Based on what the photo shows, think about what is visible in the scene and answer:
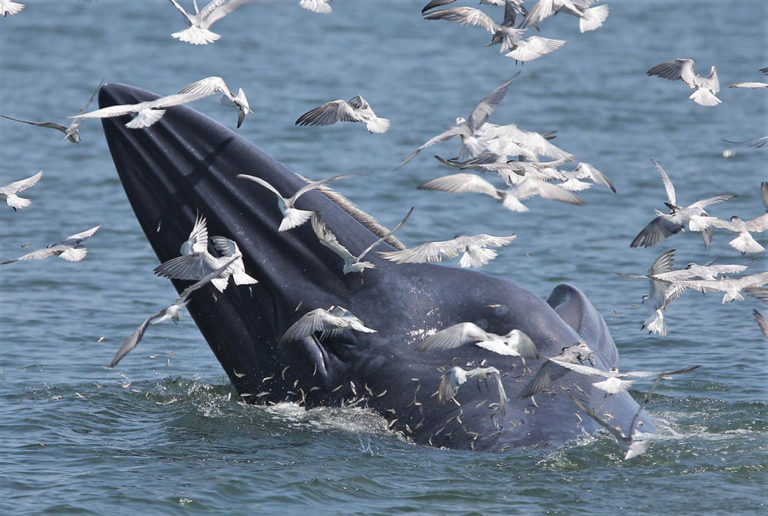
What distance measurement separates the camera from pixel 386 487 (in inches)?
307

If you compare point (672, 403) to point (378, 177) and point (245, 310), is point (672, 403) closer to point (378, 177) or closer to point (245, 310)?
point (245, 310)

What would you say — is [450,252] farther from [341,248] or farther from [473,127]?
[341,248]

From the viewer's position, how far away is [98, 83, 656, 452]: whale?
8.05 m

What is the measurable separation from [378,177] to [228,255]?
12075 millimetres

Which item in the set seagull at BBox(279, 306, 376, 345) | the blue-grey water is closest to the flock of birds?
seagull at BBox(279, 306, 376, 345)

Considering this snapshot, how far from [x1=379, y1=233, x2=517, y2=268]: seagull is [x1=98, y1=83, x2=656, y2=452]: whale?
70 millimetres

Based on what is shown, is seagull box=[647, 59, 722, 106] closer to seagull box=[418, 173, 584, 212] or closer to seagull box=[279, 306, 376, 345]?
seagull box=[418, 173, 584, 212]

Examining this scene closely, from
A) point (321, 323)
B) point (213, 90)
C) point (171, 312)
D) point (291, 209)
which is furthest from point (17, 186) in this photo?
point (321, 323)

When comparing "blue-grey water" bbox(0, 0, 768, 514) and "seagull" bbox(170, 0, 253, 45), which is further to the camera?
"seagull" bbox(170, 0, 253, 45)

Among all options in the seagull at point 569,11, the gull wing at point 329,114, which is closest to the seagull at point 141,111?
the gull wing at point 329,114

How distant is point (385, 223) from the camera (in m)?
16.8

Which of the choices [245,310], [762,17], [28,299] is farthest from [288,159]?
[762,17]

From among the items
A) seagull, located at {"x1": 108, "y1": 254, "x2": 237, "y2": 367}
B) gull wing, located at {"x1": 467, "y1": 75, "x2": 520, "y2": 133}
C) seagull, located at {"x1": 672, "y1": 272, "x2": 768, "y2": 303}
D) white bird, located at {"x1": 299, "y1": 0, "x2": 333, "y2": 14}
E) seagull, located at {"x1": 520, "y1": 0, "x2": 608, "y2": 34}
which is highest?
white bird, located at {"x1": 299, "y1": 0, "x2": 333, "y2": 14}

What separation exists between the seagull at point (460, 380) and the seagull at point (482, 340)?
5.6 inches
